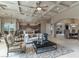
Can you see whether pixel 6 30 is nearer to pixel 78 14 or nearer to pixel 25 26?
pixel 25 26

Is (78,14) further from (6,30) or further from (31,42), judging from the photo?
(6,30)

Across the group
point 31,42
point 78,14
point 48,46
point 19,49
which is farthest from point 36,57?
point 78,14

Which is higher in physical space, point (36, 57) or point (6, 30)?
point (6, 30)

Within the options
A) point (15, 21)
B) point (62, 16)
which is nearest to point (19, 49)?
point (15, 21)

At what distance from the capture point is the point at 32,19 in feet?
18.0

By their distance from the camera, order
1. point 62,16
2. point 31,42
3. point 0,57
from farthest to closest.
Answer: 1. point 62,16
2. point 31,42
3. point 0,57

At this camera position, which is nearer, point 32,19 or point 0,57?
point 0,57

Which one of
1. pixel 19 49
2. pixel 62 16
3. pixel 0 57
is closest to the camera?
pixel 0 57

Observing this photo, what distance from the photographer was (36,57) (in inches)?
168

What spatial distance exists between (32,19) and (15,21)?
0.95 m

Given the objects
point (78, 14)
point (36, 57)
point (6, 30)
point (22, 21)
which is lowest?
point (36, 57)

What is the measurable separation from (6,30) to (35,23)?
5.42 feet

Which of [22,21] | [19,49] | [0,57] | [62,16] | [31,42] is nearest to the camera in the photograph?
[0,57]

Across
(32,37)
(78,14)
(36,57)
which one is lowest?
(36,57)
